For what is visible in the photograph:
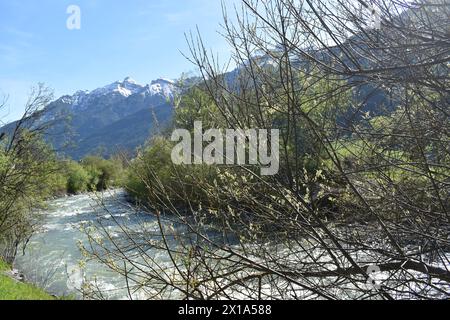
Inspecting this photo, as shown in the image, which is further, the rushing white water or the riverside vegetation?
the rushing white water

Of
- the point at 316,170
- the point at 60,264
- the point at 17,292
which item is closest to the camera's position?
the point at 316,170

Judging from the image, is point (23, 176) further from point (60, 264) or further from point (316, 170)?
point (316, 170)

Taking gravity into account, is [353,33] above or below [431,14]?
below

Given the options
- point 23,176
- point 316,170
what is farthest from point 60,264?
point 316,170

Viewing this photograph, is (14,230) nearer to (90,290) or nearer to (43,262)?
(43,262)

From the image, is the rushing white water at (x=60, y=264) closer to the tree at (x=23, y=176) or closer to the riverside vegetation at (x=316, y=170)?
the tree at (x=23, y=176)

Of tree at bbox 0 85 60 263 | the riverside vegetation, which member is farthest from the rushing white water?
the riverside vegetation

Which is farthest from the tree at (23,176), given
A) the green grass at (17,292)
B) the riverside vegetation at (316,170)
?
the riverside vegetation at (316,170)

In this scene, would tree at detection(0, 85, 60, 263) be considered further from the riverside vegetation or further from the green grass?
the riverside vegetation

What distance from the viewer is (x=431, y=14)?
113 inches

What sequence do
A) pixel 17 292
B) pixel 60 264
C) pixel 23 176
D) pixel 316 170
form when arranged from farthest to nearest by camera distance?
pixel 23 176 → pixel 60 264 → pixel 17 292 → pixel 316 170

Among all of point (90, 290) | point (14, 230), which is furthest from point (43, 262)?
point (90, 290)

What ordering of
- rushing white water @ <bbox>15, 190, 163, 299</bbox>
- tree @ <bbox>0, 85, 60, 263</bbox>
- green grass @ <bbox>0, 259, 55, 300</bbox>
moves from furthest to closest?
tree @ <bbox>0, 85, 60, 263</bbox> < rushing white water @ <bbox>15, 190, 163, 299</bbox> < green grass @ <bbox>0, 259, 55, 300</bbox>
